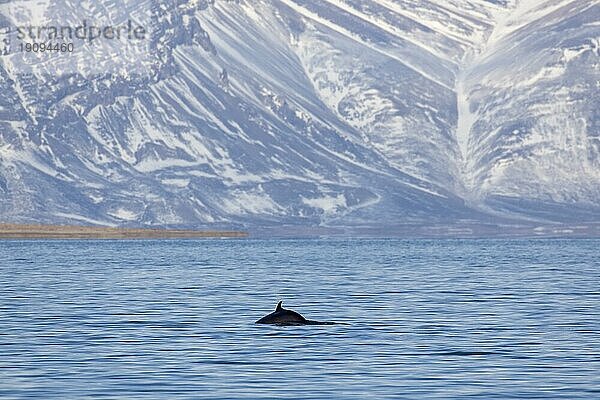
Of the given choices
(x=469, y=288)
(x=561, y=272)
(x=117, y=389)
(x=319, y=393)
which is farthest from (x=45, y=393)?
(x=561, y=272)

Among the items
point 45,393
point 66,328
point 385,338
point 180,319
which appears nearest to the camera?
point 45,393

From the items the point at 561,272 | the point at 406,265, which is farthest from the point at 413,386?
the point at 406,265

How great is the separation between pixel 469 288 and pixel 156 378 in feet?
191

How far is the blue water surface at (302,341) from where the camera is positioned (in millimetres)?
49469

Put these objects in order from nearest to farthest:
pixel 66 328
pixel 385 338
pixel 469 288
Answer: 1. pixel 385 338
2. pixel 66 328
3. pixel 469 288

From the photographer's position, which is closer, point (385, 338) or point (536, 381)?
point (536, 381)

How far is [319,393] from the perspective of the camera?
1891 inches

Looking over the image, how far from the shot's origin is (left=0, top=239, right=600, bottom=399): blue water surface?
49.5m

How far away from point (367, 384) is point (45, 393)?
29.6 ft

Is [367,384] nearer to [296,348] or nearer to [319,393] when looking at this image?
[319,393]

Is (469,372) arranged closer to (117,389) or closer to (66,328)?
(117,389)

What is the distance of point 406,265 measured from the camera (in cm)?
16425

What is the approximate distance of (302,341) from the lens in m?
63.6

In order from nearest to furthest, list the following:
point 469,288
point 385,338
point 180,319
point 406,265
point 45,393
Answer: point 45,393 < point 385,338 < point 180,319 < point 469,288 < point 406,265
